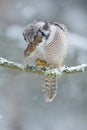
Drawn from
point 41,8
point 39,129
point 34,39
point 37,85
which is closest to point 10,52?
point 37,85

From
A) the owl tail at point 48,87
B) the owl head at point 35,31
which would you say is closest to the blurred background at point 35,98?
the owl tail at point 48,87

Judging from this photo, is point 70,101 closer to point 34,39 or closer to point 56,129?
point 56,129

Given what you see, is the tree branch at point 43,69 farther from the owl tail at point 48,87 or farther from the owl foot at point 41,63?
the owl tail at point 48,87

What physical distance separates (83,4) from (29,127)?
363cm

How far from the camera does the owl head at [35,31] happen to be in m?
4.07

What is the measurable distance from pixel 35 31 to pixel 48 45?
0.40 metres

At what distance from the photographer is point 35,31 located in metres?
4.12

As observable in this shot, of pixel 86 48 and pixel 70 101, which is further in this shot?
pixel 86 48

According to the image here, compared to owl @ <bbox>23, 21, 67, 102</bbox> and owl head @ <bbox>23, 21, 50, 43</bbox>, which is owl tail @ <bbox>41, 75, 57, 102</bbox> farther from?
owl head @ <bbox>23, 21, 50, 43</bbox>

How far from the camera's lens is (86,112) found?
6426mm

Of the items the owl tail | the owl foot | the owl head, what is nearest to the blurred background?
the owl tail

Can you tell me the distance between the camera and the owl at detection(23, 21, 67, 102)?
4180mm

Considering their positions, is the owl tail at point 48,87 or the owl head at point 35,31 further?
the owl tail at point 48,87

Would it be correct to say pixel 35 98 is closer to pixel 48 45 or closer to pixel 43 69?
pixel 48 45
